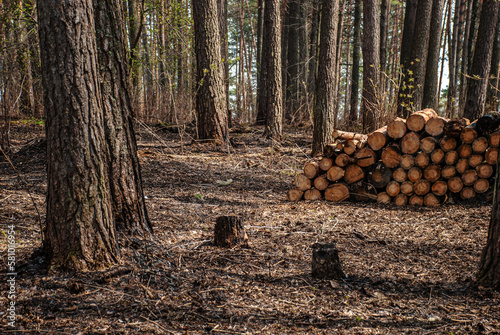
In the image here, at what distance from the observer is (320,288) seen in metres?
2.60

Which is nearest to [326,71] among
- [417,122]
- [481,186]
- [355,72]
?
[417,122]

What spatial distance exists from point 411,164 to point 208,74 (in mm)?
4254

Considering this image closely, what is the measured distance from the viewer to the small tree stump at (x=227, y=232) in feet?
10.6

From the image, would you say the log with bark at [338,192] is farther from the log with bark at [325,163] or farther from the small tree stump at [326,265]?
the small tree stump at [326,265]

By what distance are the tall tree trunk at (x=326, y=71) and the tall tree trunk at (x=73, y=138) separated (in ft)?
16.8

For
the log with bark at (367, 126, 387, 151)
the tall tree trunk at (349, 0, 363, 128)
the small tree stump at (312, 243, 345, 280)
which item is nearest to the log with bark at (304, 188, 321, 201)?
the log with bark at (367, 126, 387, 151)

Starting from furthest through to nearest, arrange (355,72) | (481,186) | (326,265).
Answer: (355,72) < (481,186) < (326,265)

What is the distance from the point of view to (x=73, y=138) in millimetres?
2221

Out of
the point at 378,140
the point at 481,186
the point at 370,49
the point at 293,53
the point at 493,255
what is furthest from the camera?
the point at 293,53

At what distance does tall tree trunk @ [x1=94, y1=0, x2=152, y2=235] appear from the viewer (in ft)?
8.70

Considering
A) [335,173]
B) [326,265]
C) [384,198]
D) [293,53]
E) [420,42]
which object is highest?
[293,53]

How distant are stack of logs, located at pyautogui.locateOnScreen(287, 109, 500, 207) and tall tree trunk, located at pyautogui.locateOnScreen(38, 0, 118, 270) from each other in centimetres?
320

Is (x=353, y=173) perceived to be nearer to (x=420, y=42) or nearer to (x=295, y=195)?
(x=295, y=195)

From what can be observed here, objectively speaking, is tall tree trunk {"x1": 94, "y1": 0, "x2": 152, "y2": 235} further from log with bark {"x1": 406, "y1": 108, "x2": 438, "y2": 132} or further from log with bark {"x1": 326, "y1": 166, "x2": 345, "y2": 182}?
log with bark {"x1": 406, "y1": 108, "x2": 438, "y2": 132}
